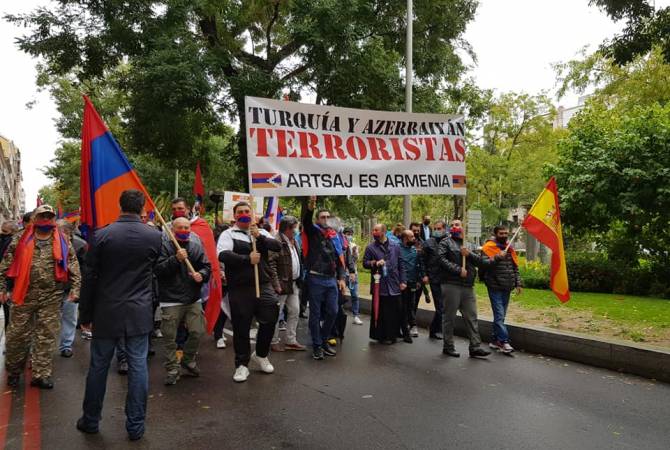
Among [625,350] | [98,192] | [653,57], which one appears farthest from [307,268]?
[653,57]

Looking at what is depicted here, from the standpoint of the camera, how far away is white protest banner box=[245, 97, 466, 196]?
671cm

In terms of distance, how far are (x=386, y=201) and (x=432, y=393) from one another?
1012 inches

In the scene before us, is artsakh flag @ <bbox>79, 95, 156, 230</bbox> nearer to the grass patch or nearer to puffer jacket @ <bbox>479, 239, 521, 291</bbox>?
puffer jacket @ <bbox>479, 239, 521, 291</bbox>

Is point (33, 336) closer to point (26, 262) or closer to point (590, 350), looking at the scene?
point (26, 262)

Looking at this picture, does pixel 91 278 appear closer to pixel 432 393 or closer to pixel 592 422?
pixel 432 393

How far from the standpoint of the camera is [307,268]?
7508mm

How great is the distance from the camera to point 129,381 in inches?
172

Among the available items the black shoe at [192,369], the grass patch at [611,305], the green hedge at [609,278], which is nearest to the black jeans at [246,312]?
the black shoe at [192,369]

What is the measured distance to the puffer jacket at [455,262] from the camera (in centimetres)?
759

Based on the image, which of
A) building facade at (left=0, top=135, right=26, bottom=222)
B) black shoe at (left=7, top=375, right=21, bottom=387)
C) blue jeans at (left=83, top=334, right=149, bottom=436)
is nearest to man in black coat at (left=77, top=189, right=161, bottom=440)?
blue jeans at (left=83, top=334, right=149, bottom=436)

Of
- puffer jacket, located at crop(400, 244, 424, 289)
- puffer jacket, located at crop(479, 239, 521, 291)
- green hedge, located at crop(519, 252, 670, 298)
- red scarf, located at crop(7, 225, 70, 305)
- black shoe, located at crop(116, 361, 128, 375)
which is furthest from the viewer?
green hedge, located at crop(519, 252, 670, 298)

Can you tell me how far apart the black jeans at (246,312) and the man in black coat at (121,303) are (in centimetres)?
168

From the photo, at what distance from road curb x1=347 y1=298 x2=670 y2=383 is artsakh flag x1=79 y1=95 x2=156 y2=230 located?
17.8ft

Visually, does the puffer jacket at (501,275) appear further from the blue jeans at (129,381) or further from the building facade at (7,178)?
the building facade at (7,178)
